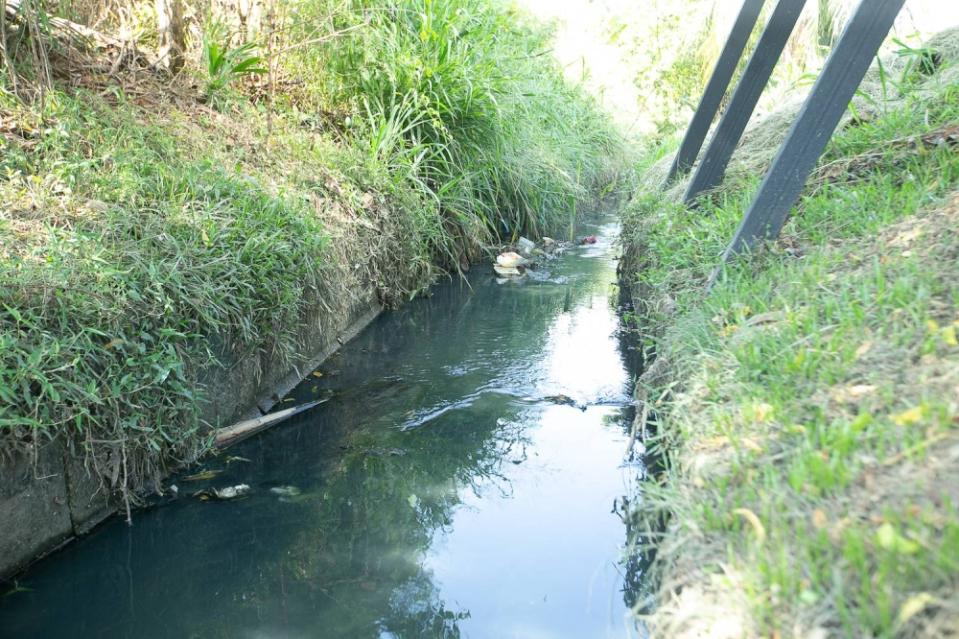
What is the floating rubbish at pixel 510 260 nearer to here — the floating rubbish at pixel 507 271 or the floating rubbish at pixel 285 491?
the floating rubbish at pixel 507 271

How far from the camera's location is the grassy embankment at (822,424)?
1416 millimetres

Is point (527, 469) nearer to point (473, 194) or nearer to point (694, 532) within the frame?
point (694, 532)

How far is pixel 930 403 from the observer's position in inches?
70.6

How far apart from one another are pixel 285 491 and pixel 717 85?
14.3ft

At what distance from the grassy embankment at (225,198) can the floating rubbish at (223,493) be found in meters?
0.18

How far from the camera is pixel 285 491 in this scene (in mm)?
3213

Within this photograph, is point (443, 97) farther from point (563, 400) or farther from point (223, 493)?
point (223, 493)

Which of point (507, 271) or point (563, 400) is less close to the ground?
point (563, 400)

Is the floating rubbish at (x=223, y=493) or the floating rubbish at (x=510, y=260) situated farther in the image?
the floating rubbish at (x=510, y=260)

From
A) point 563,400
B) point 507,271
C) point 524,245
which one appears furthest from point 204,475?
point 524,245

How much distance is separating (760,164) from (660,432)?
3.42 metres

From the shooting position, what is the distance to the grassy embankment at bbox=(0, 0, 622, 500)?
271cm

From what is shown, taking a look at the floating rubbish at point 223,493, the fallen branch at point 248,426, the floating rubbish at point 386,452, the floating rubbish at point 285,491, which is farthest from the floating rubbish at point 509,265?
the floating rubbish at point 223,493

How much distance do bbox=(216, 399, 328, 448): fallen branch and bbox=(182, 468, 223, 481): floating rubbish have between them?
6.1 inches
